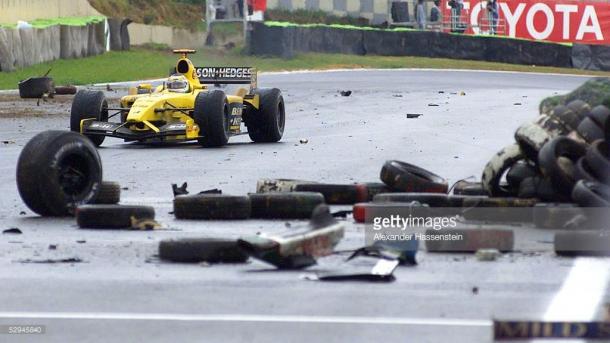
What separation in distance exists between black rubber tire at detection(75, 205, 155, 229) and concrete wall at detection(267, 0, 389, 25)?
176 ft

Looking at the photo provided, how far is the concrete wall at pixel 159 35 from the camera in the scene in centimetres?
5831

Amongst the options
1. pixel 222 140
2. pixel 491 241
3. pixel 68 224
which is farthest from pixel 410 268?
pixel 222 140

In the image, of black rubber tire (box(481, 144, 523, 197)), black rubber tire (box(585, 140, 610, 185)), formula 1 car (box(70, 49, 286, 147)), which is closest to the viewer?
black rubber tire (box(585, 140, 610, 185))

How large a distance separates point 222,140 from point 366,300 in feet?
41.3

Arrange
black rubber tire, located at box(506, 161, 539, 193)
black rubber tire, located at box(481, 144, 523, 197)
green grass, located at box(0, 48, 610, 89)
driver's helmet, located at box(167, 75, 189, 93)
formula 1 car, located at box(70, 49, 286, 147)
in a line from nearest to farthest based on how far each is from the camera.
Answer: black rubber tire, located at box(506, 161, 539, 193) < black rubber tire, located at box(481, 144, 523, 197) < formula 1 car, located at box(70, 49, 286, 147) < driver's helmet, located at box(167, 75, 189, 93) < green grass, located at box(0, 48, 610, 89)

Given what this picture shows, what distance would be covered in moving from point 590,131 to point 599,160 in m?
0.72

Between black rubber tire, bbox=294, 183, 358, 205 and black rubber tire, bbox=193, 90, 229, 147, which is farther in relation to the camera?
black rubber tire, bbox=193, 90, 229, 147

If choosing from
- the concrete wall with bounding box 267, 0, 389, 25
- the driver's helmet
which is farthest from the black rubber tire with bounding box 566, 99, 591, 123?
the concrete wall with bounding box 267, 0, 389, 25

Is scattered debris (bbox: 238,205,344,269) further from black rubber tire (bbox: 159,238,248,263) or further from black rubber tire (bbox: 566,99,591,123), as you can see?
Result: black rubber tire (bbox: 566,99,591,123)

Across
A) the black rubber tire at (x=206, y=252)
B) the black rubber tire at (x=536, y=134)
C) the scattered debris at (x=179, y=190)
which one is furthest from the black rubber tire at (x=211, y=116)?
the black rubber tire at (x=206, y=252)

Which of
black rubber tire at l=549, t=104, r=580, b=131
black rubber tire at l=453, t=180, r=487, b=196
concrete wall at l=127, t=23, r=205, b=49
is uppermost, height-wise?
black rubber tire at l=549, t=104, r=580, b=131

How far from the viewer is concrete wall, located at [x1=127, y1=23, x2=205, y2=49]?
5831cm

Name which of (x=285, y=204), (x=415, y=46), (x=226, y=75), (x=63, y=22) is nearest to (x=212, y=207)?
(x=285, y=204)

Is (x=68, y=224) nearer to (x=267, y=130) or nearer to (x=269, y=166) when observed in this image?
(x=269, y=166)
